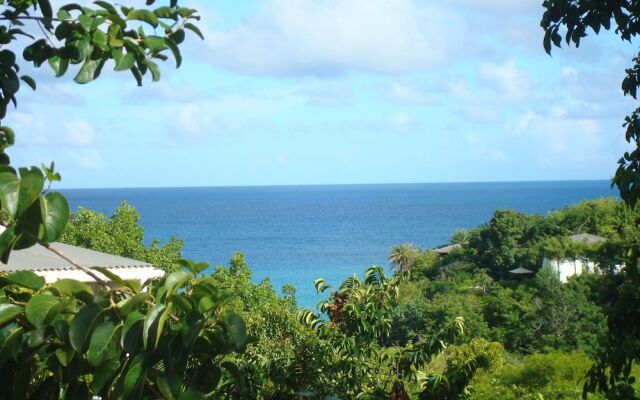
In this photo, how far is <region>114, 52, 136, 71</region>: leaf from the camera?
5.99 feet

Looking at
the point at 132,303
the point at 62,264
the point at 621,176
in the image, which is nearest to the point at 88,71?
the point at 132,303

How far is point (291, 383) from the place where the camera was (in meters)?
5.33

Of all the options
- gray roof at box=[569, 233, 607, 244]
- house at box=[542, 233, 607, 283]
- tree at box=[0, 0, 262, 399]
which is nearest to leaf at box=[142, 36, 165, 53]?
tree at box=[0, 0, 262, 399]

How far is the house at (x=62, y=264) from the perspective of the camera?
7383 mm

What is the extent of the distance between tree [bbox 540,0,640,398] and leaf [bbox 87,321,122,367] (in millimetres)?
2320

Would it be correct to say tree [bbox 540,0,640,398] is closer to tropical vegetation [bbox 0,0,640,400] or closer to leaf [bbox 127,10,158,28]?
tropical vegetation [bbox 0,0,640,400]

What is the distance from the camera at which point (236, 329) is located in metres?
1.65

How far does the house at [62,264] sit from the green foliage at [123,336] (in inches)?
193

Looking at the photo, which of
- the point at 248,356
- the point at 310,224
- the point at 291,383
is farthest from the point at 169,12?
the point at 310,224

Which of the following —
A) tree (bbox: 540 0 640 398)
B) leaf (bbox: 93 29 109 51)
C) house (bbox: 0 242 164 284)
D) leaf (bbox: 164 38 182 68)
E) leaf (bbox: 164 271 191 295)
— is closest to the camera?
leaf (bbox: 164 271 191 295)

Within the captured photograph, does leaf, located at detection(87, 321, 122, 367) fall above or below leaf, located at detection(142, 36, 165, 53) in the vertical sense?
below

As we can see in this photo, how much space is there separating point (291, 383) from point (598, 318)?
27658mm

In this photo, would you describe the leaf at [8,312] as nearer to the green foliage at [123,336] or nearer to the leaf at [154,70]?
the green foliage at [123,336]

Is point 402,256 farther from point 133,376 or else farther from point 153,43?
point 133,376
